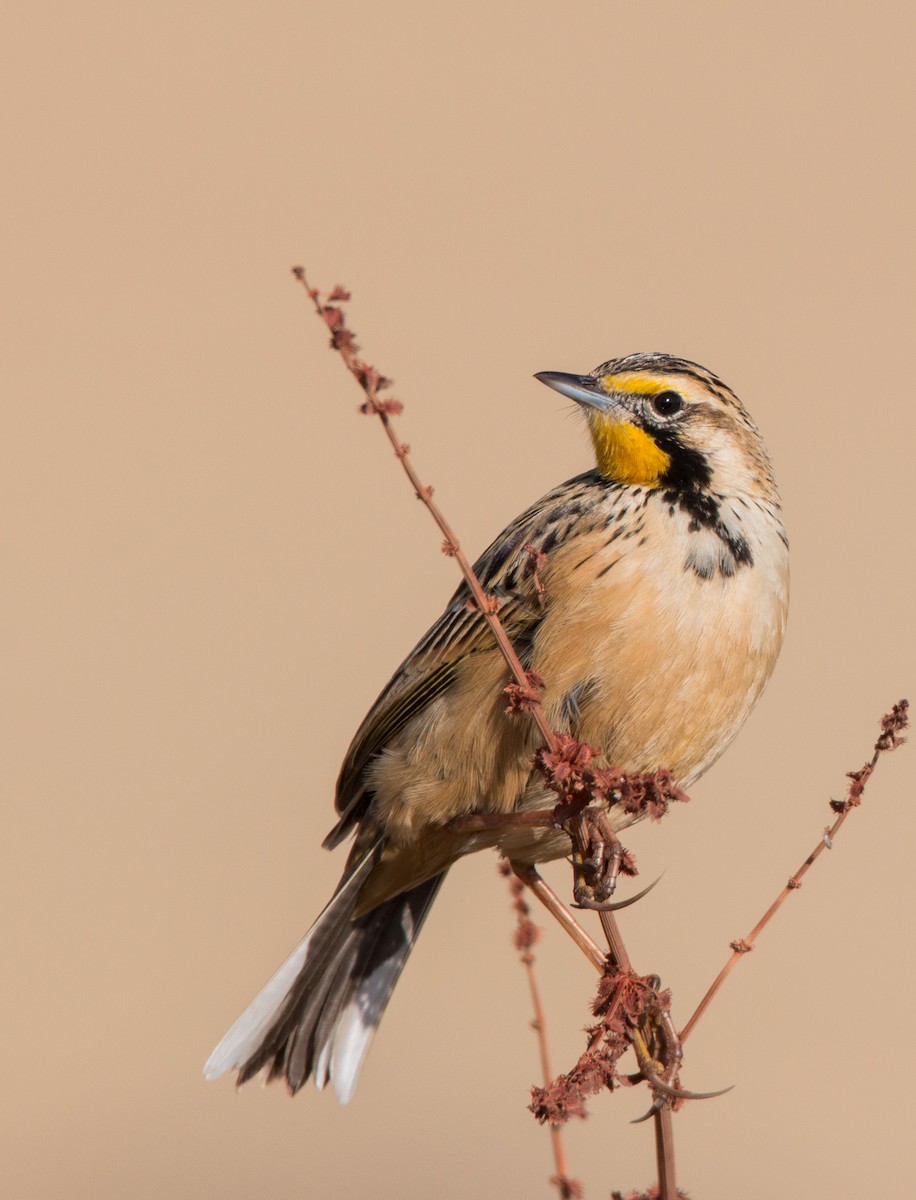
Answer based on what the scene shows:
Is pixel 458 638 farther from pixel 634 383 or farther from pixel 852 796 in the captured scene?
pixel 852 796

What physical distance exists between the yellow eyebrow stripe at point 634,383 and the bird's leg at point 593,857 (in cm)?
178

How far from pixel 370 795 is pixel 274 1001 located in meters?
1.02

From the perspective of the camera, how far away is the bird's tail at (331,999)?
18.5 feet

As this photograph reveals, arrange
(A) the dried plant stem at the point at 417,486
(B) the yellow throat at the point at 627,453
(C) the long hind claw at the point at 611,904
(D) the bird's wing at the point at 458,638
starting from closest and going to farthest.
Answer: (A) the dried plant stem at the point at 417,486, (C) the long hind claw at the point at 611,904, (D) the bird's wing at the point at 458,638, (B) the yellow throat at the point at 627,453

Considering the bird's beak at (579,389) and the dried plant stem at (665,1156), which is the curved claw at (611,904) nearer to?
the dried plant stem at (665,1156)

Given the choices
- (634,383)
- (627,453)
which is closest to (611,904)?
(627,453)

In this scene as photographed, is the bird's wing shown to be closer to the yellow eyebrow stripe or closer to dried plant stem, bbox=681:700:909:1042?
the yellow eyebrow stripe

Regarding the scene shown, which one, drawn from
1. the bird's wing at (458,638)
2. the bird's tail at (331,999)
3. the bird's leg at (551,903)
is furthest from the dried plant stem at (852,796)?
the bird's tail at (331,999)

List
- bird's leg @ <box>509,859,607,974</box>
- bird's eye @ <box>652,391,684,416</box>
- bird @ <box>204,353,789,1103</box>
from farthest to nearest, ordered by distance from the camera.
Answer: bird's leg @ <box>509,859,607,974</box> → bird's eye @ <box>652,391,684,416</box> → bird @ <box>204,353,789,1103</box>

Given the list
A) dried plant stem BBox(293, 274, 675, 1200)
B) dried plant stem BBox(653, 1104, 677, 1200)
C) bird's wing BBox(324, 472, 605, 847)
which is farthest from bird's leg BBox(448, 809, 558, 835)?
dried plant stem BBox(653, 1104, 677, 1200)

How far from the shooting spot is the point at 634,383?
5031mm

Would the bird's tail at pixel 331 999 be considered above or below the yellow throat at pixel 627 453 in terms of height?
below

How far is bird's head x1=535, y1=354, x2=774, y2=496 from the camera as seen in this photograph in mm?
4922

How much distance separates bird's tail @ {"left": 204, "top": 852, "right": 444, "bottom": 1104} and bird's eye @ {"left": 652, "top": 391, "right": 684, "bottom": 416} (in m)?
2.17
